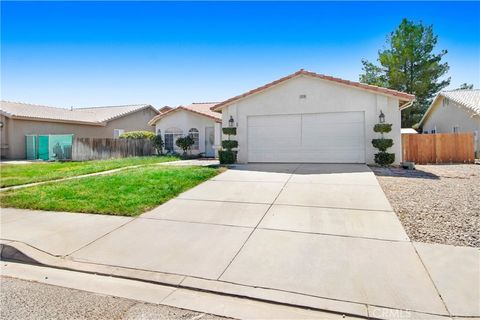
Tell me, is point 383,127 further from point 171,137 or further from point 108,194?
point 171,137

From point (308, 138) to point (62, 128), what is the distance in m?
20.4

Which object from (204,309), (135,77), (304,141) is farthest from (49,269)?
(135,77)

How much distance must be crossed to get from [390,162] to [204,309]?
11566mm

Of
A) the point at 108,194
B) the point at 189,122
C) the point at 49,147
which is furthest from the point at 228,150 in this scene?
the point at 49,147

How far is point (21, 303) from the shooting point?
317 cm

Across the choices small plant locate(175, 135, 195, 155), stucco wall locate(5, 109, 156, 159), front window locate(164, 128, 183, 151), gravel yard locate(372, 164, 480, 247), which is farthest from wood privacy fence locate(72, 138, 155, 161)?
gravel yard locate(372, 164, 480, 247)

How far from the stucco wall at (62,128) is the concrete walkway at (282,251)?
18.0 m

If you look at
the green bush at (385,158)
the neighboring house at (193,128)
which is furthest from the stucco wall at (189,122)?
the green bush at (385,158)

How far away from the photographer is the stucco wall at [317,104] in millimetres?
12594

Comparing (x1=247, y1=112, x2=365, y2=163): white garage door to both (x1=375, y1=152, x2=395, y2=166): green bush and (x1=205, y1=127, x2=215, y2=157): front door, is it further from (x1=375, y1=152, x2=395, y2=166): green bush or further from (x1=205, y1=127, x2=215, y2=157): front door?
(x1=205, y1=127, x2=215, y2=157): front door

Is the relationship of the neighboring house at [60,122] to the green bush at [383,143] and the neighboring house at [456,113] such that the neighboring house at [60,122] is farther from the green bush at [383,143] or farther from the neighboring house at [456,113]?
the neighboring house at [456,113]

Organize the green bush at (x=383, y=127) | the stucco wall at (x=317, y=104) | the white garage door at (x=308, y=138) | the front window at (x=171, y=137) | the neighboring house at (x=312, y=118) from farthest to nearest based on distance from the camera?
1. the front window at (x=171, y=137)
2. the white garage door at (x=308, y=138)
3. the neighboring house at (x=312, y=118)
4. the stucco wall at (x=317, y=104)
5. the green bush at (x=383, y=127)

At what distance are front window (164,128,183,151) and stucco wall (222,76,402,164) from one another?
323 inches

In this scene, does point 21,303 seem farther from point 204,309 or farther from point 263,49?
point 263,49
